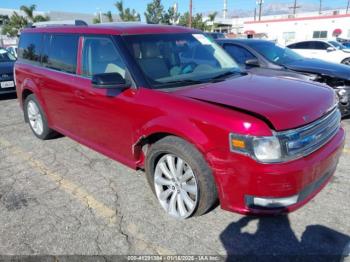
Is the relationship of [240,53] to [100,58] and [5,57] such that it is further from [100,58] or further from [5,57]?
[5,57]

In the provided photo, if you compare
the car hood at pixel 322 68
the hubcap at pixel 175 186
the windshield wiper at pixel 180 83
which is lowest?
the hubcap at pixel 175 186

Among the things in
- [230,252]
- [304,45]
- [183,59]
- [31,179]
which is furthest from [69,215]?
[304,45]

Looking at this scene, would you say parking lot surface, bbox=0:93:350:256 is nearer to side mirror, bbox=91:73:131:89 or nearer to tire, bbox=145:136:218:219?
tire, bbox=145:136:218:219

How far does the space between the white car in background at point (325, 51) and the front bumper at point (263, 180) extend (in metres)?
13.3

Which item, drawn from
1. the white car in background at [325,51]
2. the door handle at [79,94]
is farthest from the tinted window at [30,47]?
the white car in background at [325,51]

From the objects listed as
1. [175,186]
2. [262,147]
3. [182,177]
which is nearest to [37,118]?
[175,186]

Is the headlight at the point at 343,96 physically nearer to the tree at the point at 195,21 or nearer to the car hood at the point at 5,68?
the car hood at the point at 5,68

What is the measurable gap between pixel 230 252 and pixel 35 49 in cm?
437

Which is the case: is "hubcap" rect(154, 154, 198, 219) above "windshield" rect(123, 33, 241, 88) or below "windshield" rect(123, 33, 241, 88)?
below

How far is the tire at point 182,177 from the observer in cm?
275

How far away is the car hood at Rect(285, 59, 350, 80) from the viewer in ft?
19.9

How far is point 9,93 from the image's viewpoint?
9.59m

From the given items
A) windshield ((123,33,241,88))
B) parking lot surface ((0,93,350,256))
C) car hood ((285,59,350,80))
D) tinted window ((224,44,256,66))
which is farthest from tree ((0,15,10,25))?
windshield ((123,33,241,88))

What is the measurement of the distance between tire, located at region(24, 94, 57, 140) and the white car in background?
1258cm
